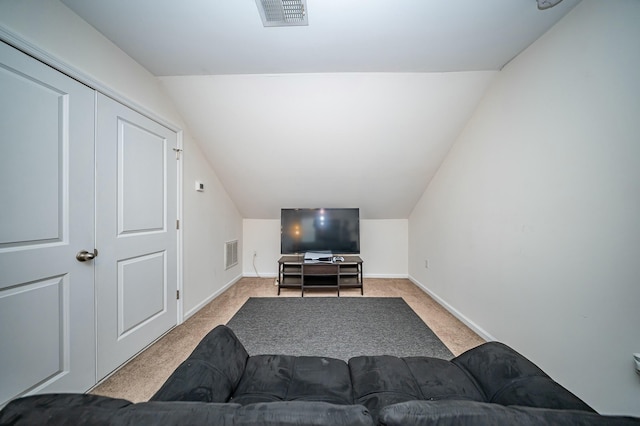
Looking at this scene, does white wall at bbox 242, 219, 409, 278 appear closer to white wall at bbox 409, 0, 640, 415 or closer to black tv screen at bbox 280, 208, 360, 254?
black tv screen at bbox 280, 208, 360, 254

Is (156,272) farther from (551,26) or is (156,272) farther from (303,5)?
(551,26)

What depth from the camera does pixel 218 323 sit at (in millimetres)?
2467

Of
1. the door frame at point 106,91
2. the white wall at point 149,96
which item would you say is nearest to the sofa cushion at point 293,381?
the door frame at point 106,91

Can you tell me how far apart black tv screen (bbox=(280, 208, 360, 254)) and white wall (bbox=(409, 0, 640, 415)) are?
174cm

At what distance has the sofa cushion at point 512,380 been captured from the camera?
84cm

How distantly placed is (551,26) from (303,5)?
173 cm

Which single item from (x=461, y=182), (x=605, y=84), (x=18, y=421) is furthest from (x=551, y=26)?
(x=18, y=421)

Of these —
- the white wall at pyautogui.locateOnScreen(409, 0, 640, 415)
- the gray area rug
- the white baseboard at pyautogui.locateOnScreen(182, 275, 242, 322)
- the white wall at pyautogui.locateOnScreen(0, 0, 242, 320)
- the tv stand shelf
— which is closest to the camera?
the white wall at pyautogui.locateOnScreen(409, 0, 640, 415)

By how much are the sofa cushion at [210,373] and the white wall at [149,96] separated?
1622 millimetres

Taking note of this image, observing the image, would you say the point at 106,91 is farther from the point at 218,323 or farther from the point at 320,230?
the point at 320,230

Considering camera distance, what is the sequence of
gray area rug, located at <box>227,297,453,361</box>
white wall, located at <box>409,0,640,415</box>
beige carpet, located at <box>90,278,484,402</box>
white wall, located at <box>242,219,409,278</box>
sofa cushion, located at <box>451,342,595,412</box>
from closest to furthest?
sofa cushion, located at <box>451,342,595,412</box>
white wall, located at <box>409,0,640,415</box>
beige carpet, located at <box>90,278,484,402</box>
gray area rug, located at <box>227,297,453,361</box>
white wall, located at <box>242,219,409,278</box>

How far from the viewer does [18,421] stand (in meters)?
0.50

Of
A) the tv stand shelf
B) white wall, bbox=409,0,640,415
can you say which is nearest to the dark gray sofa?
white wall, bbox=409,0,640,415

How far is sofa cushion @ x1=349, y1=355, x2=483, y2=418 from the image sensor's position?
1.00m
